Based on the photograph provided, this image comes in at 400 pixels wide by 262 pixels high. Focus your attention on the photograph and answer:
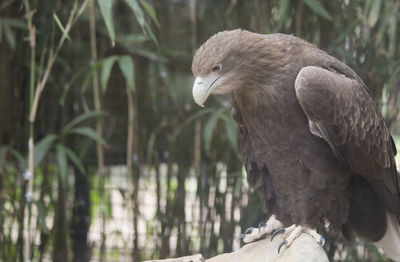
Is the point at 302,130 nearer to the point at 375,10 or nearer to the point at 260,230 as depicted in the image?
the point at 260,230

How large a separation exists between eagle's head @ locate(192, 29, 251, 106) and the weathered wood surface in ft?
1.74

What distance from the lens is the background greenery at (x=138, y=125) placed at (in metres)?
3.19

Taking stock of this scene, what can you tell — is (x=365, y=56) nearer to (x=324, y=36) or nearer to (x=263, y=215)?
(x=324, y=36)

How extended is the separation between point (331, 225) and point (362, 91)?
1.71ft

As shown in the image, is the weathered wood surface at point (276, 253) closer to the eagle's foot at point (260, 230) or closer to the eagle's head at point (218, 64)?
the eagle's foot at point (260, 230)

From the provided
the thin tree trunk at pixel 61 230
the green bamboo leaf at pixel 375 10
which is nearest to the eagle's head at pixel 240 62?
the green bamboo leaf at pixel 375 10

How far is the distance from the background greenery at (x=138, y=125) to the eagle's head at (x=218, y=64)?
94 cm

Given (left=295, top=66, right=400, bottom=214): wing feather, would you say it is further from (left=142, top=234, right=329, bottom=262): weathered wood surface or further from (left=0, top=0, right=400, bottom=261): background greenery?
(left=0, top=0, right=400, bottom=261): background greenery

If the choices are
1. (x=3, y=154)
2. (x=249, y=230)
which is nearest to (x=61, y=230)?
(x=3, y=154)

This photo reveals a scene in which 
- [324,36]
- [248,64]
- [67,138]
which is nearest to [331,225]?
[248,64]

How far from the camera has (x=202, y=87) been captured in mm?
2141

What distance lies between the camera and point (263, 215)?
3.29 meters

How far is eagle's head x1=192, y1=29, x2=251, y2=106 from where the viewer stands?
2.14 meters

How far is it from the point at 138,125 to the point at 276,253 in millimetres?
1670
